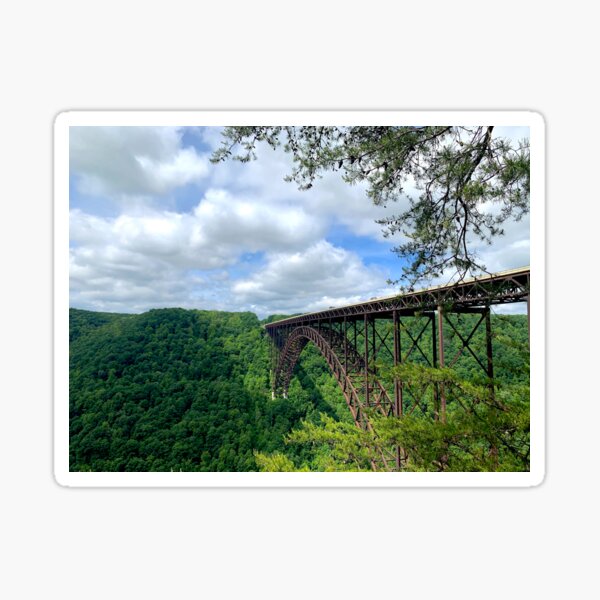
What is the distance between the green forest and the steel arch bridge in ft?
0.99

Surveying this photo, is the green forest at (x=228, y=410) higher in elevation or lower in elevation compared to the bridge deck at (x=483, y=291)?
lower

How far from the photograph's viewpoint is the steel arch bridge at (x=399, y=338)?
4246 millimetres

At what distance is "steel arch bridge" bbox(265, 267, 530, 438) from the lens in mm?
4246

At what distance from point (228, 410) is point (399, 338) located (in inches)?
278

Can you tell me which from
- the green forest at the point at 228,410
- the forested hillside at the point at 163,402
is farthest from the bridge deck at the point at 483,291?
the forested hillside at the point at 163,402

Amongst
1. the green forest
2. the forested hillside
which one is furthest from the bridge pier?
the forested hillside

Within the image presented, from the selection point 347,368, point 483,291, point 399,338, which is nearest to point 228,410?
point 347,368

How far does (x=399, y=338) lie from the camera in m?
6.77

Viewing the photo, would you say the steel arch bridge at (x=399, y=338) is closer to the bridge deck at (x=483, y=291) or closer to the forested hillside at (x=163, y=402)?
the bridge deck at (x=483, y=291)

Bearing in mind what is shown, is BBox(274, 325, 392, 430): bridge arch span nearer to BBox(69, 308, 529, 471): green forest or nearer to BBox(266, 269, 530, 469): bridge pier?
BBox(266, 269, 530, 469): bridge pier

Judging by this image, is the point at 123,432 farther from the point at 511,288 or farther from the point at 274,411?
the point at 274,411

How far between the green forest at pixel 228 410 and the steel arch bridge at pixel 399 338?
0.30 meters

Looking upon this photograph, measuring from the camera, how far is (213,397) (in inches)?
462
